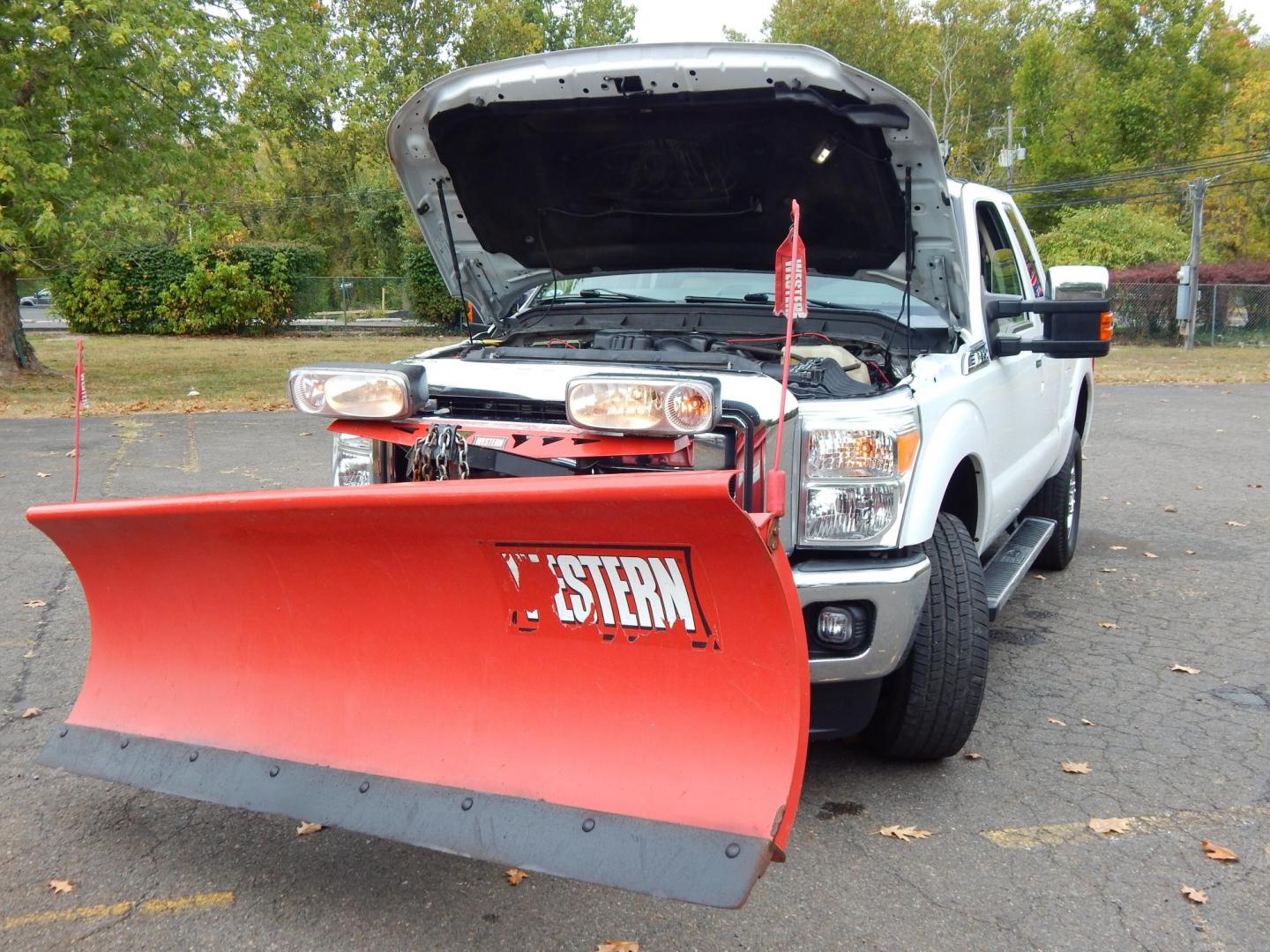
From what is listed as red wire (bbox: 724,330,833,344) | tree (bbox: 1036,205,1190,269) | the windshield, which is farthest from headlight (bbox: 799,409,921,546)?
tree (bbox: 1036,205,1190,269)

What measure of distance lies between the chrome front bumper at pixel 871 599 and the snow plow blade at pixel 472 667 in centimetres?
63

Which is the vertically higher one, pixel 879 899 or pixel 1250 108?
pixel 1250 108

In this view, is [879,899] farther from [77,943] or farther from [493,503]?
[77,943]

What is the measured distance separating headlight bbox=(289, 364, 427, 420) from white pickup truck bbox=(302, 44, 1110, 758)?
3.9 inches

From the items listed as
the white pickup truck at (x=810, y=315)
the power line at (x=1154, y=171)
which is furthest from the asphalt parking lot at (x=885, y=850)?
the power line at (x=1154, y=171)

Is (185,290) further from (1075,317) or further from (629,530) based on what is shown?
→ (629,530)

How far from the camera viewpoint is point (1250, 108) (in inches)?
1754

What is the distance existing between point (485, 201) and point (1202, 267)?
107ft

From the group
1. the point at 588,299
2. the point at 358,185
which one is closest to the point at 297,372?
the point at 588,299

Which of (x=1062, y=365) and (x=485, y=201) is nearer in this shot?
(x=485, y=201)

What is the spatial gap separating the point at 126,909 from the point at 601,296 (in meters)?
3.08

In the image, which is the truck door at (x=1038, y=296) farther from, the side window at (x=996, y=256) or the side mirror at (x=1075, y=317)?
the side mirror at (x=1075, y=317)

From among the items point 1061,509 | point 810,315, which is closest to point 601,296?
point 810,315

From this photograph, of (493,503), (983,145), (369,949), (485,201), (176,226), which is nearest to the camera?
(493,503)
